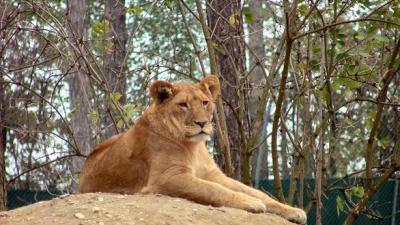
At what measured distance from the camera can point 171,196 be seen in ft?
18.3

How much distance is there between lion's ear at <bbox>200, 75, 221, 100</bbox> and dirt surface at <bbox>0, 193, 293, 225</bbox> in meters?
1.06

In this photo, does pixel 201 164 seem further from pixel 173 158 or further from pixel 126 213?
pixel 126 213

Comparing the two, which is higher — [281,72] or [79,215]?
[281,72]

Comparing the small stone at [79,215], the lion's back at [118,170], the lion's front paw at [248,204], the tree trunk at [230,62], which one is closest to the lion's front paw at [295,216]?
the lion's front paw at [248,204]

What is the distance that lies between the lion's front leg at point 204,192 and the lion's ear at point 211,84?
0.78 meters

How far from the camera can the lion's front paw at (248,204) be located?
17.7 feet

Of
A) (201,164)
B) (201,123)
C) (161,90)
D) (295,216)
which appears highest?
(161,90)

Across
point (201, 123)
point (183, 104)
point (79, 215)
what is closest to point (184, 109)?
point (183, 104)

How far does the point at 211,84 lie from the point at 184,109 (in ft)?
1.40

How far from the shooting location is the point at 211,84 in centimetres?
617

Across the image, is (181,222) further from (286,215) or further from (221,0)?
(221,0)

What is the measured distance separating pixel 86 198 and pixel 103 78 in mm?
3033

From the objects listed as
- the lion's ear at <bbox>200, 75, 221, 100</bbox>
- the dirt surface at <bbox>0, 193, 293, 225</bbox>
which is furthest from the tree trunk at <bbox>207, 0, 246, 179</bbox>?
the dirt surface at <bbox>0, 193, 293, 225</bbox>

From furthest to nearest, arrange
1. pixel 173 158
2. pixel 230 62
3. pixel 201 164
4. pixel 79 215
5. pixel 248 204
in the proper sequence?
pixel 230 62
pixel 201 164
pixel 173 158
pixel 248 204
pixel 79 215
